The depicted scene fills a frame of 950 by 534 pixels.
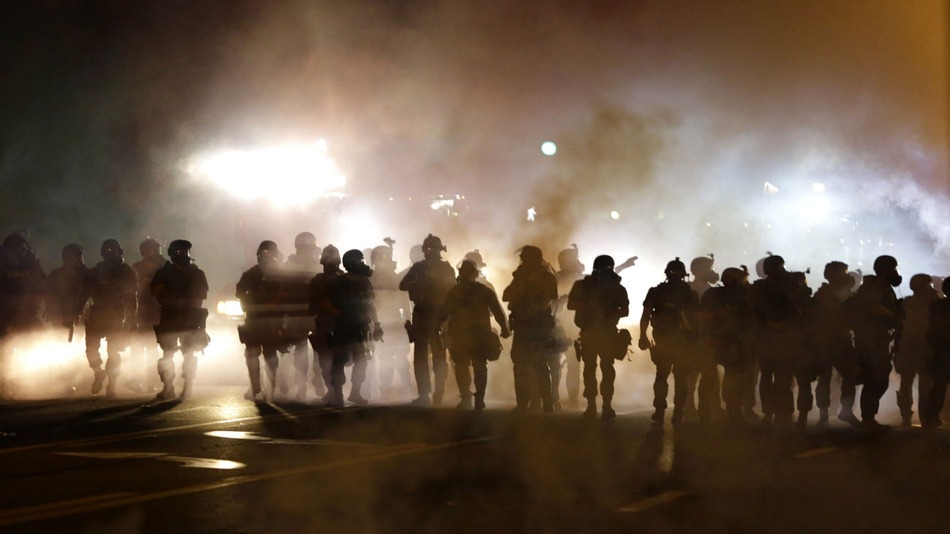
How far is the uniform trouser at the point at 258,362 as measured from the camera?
13406 millimetres

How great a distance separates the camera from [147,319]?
47.1ft

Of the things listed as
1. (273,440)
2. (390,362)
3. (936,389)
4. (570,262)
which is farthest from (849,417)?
(273,440)

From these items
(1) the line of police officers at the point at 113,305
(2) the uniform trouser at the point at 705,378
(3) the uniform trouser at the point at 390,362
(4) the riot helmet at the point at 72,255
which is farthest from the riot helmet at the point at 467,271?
(4) the riot helmet at the point at 72,255

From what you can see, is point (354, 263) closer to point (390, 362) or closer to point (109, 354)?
point (390, 362)

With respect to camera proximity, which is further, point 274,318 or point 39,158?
point 39,158

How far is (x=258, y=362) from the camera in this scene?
13531mm

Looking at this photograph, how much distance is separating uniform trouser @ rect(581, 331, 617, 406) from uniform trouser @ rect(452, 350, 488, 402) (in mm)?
1143

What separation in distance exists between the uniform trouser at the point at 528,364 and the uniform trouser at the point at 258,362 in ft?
9.70

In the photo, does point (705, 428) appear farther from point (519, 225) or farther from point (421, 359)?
point (519, 225)

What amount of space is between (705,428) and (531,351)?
2.14 m

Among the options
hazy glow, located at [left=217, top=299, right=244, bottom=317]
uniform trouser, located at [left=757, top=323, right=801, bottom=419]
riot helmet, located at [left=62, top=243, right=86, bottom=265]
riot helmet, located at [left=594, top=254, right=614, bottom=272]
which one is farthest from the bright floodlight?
uniform trouser, located at [left=757, top=323, right=801, bottom=419]

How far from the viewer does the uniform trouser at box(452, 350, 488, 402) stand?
12477 millimetres

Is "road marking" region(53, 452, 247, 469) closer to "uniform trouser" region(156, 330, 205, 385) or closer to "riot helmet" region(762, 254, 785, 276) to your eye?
"uniform trouser" region(156, 330, 205, 385)

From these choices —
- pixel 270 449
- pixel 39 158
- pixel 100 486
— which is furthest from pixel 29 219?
pixel 100 486
